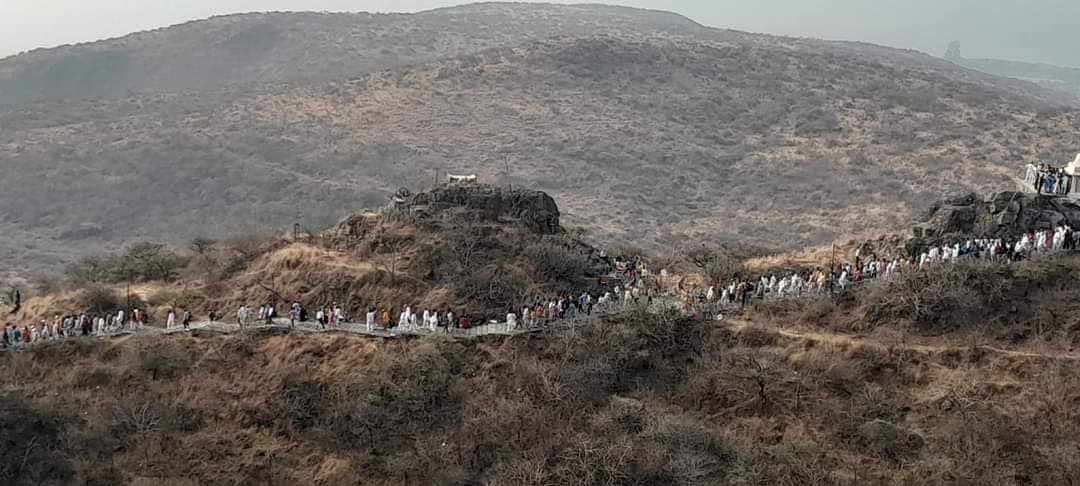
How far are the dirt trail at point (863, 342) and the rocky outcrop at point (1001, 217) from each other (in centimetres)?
586

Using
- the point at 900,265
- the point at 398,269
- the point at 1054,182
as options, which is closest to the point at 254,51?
the point at 398,269

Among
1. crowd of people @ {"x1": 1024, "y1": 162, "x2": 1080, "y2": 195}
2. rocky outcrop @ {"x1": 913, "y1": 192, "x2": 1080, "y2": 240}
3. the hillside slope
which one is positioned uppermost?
crowd of people @ {"x1": 1024, "y1": 162, "x2": 1080, "y2": 195}

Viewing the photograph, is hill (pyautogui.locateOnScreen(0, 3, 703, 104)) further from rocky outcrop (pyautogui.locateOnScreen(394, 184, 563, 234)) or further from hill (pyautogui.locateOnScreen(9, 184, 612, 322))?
rocky outcrop (pyautogui.locateOnScreen(394, 184, 563, 234))

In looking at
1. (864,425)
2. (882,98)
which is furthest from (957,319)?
(882,98)

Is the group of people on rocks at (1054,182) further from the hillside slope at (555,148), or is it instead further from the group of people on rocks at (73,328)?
the hillside slope at (555,148)

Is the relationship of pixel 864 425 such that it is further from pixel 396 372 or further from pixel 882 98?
pixel 882 98

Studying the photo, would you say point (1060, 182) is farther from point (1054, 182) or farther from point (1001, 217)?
point (1001, 217)

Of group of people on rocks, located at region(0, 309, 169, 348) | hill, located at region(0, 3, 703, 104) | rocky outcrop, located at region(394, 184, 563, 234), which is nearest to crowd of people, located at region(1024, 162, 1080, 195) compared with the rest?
rocky outcrop, located at region(394, 184, 563, 234)

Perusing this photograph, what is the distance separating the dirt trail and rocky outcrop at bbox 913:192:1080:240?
19.2 ft

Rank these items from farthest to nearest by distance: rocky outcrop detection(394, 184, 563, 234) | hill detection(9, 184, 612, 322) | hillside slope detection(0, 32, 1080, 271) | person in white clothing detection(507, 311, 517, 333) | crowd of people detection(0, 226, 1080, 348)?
1. hillside slope detection(0, 32, 1080, 271)
2. rocky outcrop detection(394, 184, 563, 234)
3. hill detection(9, 184, 612, 322)
4. crowd of people detection(0, 226, 1080, 348)
5. person in white clothing detection(507, 311, 517, 333)

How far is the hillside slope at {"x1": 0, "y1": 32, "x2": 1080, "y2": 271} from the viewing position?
233 feet

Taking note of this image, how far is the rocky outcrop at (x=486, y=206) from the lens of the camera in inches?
1242

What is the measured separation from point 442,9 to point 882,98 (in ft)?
345

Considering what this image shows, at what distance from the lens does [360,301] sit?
27875mm
